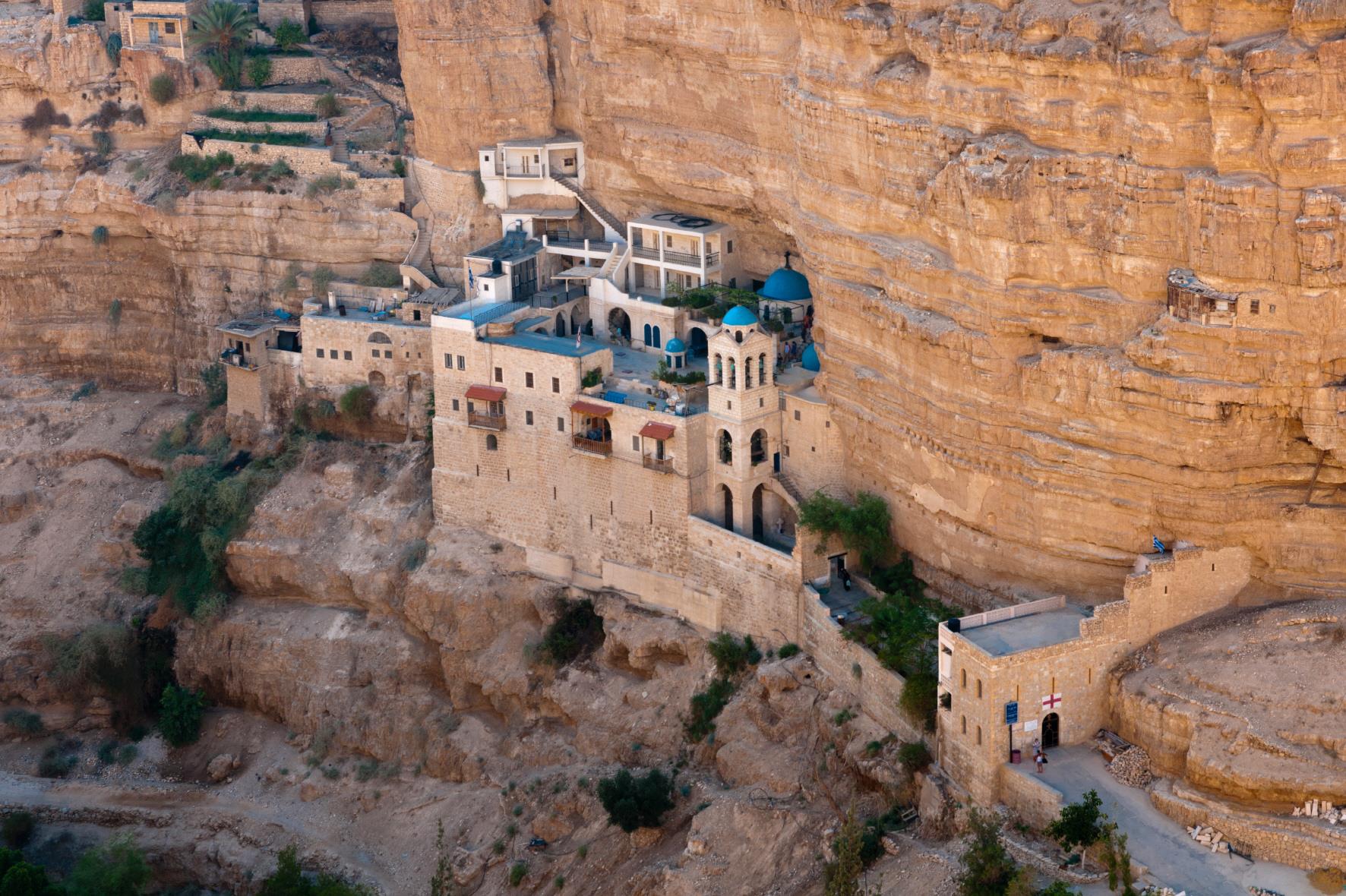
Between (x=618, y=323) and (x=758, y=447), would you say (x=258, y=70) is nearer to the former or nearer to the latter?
(x=618, y=323)

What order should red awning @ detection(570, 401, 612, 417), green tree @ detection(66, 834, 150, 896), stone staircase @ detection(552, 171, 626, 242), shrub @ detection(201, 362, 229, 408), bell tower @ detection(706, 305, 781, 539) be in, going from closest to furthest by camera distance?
green tree @ detection(66, 834, 150, 896) → bell tower @ detection(706, 305, 781, 539) → red awning @ detection(570, 401, 612, 417) → stone staircase @ detection(552, 171, 626, 242) → shrub @ detection(201, 362, 229, 408)

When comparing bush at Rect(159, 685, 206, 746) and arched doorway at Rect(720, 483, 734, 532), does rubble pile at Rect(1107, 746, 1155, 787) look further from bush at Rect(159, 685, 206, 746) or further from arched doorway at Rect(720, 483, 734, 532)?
bush at Rect(159, 685, 206, 746)

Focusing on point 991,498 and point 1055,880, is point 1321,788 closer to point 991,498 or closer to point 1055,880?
point 1055,880

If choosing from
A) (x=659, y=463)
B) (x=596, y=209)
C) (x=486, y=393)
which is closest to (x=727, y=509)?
(x=659, y=463)

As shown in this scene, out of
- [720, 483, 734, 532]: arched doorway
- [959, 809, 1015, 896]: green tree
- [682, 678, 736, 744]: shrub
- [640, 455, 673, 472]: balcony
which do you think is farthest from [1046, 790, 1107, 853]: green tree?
[640, 455, 673, 472]: balcony

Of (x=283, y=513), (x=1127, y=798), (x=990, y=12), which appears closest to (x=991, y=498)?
(x=1127, y=798)

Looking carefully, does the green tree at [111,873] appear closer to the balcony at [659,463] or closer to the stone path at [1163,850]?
the balcony at [659,463]

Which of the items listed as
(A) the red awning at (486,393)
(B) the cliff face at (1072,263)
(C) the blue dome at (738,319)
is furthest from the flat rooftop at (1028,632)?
(A) the red awning at (486,393)
